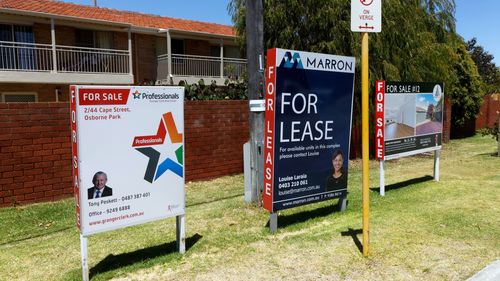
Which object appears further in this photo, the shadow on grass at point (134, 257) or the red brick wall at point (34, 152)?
the red brick wall at point (34, 152)

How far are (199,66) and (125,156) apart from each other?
18.5 m

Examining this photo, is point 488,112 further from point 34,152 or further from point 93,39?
point 34,152

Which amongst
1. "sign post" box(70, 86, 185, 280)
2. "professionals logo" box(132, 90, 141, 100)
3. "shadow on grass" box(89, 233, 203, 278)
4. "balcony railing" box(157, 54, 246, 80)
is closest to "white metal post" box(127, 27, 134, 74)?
"balcony railing" box(157, 54, 246, 80)

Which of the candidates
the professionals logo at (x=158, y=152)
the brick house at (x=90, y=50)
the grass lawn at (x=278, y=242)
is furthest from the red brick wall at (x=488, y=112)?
the professionals logo at (x=158, y=152)

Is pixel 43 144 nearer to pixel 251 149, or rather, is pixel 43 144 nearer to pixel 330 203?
pixel 251 149

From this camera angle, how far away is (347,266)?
433cm

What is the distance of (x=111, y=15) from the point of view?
69.6ft

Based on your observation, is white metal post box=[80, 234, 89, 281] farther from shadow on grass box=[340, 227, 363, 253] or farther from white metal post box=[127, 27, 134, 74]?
white metal post box=[127, 27, 134, 74]

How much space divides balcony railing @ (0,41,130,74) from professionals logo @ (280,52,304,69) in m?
14.0

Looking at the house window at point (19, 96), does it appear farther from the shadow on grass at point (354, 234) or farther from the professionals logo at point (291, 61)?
the shadow on grass at point (354, 234)

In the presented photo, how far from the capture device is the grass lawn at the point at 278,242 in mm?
4234

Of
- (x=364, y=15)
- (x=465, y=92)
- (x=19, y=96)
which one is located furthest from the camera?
(x=465, y=92)

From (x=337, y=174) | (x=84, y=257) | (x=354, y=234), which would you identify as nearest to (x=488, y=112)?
(x=337, y=174)

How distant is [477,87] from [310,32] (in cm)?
1277
